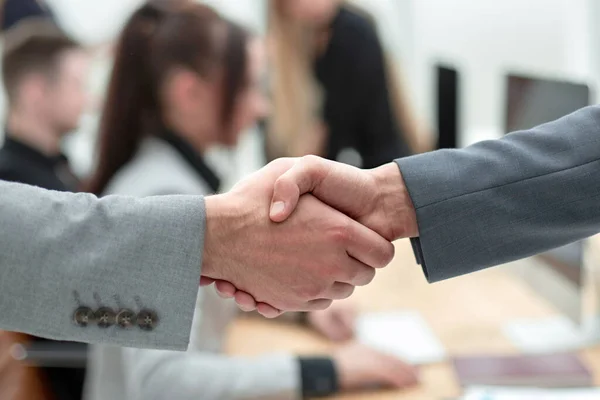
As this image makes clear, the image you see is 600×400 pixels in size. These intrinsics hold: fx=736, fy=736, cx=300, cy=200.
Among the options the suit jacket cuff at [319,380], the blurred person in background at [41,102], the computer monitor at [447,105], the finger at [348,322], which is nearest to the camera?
the suit jacket cuff at [319,380]

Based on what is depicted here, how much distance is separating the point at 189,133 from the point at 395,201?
717 mm

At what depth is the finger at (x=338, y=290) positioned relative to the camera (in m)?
1.20

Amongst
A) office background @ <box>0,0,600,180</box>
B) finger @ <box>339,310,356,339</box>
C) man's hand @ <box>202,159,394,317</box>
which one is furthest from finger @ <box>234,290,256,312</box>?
office background @ <box>0,0,600,180</box>

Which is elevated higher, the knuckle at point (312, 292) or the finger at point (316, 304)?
the knuckle at point (312, 292)

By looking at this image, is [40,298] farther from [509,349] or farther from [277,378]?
[509,349]

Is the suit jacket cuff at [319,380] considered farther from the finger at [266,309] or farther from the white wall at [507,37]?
the white wall at [507,37]

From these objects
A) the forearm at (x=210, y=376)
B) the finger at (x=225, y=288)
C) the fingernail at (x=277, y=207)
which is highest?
the fingernail at (x=277, y=207)

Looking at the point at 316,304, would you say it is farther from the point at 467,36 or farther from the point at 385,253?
the point at 467,36

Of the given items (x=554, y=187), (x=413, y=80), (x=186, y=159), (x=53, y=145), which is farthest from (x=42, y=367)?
(x=413, y=80)

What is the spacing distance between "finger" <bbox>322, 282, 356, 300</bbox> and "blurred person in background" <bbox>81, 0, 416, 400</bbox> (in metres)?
0.28

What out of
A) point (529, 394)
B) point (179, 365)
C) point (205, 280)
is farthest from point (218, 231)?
point (529, 394)

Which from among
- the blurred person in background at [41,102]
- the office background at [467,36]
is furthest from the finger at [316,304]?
the office background at [467,36]

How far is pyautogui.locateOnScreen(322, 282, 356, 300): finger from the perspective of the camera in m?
1.20

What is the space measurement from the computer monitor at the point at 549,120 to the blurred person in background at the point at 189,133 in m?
0.44
